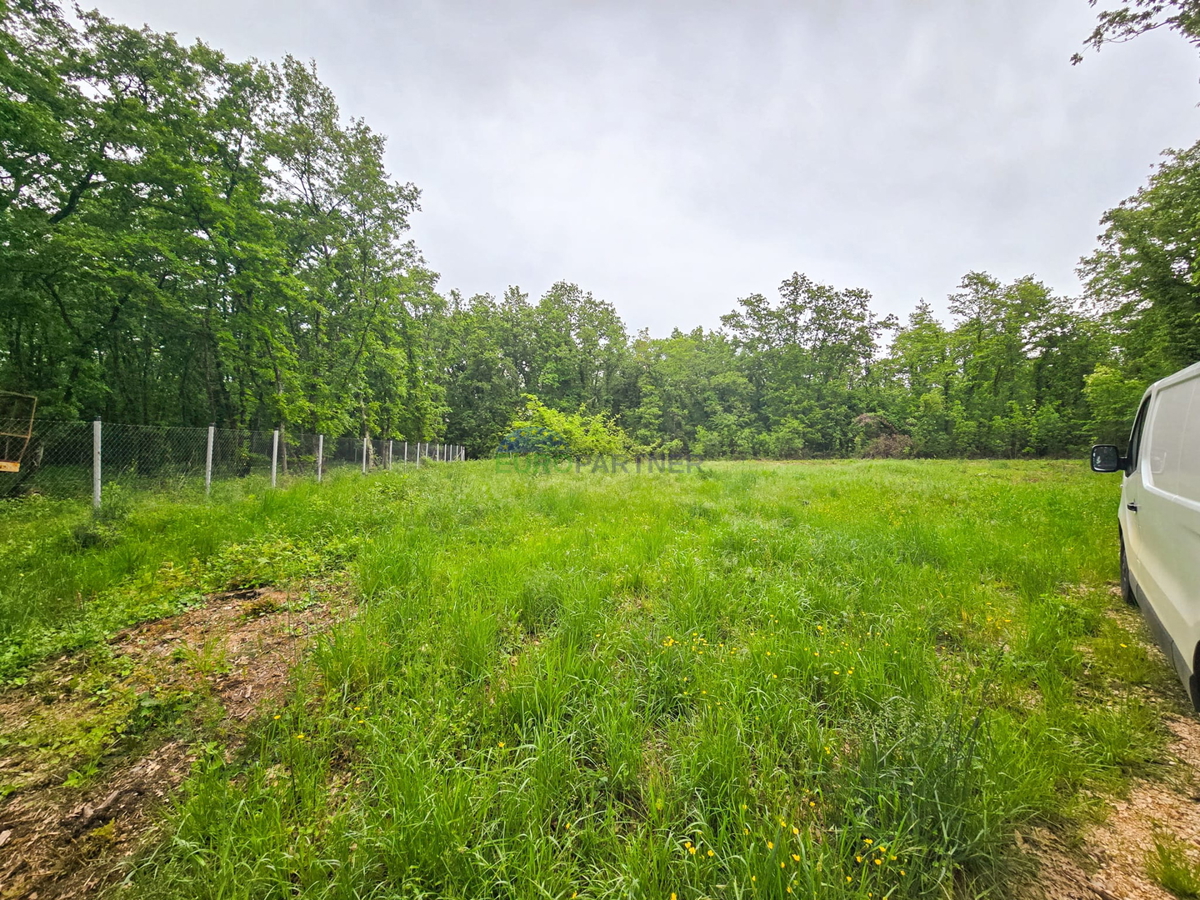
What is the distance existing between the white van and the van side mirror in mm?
146

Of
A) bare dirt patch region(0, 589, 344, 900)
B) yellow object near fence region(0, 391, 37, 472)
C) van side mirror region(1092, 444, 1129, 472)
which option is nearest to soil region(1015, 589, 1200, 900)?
van side mirror region(1092, 444, 1129, 472)

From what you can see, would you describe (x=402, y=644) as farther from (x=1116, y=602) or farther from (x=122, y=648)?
(x=1116, y=602)

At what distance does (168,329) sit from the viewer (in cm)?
1291

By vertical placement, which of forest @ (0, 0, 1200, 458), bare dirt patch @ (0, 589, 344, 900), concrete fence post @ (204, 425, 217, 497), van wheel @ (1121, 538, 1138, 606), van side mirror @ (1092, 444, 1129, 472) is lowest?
bare dirt patch @ (0, 589, 344, 900)

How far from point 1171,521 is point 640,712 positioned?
3.15 m

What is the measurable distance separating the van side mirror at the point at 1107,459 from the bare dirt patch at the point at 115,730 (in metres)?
6.67

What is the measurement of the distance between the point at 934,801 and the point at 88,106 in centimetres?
1880

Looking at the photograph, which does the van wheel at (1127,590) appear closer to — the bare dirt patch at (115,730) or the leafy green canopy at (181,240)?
the bare dirt patch at (115,730)

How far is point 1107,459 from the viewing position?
3594 mm

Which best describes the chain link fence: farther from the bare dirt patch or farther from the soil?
the soil

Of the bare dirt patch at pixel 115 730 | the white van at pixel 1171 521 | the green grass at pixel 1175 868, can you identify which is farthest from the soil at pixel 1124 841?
the bare dirt patch at pixel 115 730

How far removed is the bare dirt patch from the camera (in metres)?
1.51

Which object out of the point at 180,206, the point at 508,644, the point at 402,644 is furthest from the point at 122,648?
the point at 180,206

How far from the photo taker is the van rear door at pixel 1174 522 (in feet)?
6.26
